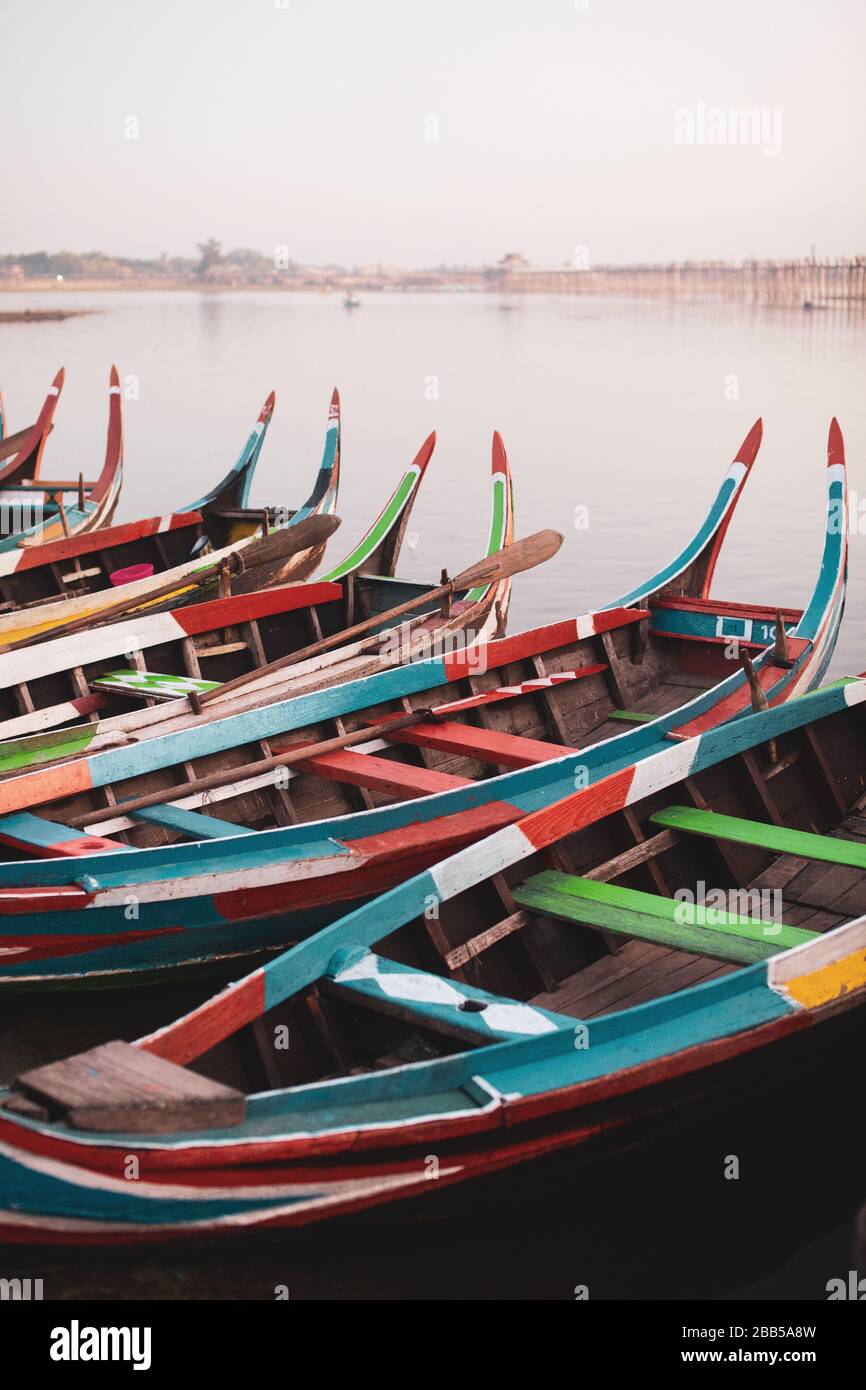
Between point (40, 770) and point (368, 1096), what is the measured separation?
2.73 metres

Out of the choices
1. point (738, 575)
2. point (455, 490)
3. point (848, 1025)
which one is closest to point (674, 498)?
point (455, 490)

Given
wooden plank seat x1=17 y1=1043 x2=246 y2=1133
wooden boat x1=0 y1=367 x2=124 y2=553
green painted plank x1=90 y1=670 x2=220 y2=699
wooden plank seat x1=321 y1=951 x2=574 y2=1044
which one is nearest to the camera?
wooden plank seat x1=17 y1=1043 x2=246 y2=1133

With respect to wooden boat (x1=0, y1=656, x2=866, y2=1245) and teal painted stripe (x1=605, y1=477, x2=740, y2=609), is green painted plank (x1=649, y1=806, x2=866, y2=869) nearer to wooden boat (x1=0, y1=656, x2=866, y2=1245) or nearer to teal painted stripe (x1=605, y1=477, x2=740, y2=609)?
wooden boat (x1=0, y1=656, x2=866, y2=1245)

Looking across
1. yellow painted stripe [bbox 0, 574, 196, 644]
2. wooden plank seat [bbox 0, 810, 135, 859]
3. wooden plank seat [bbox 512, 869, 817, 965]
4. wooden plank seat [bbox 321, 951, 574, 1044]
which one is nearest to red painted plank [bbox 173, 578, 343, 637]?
yellow painted stripe [bbox 0, 574, 196, 644]

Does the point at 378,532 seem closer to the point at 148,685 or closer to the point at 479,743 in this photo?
the point at 148,685

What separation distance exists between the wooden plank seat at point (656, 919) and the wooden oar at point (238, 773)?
5.02 feet

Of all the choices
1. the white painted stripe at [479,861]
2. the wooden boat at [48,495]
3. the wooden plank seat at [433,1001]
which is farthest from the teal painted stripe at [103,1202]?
the wooden boat at [48,495]

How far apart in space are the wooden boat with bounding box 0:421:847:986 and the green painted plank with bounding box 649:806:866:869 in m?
0.50

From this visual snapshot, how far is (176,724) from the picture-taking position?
727 cm

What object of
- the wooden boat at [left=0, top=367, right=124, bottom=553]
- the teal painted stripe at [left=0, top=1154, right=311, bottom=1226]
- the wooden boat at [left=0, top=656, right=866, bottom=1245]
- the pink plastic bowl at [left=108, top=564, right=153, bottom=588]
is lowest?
the teal painted stripe at [left=0, top=1154, right=311, bottom=1226]

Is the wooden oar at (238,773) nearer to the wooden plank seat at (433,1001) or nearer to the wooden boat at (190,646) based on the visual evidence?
the wooden boat at (190,646)

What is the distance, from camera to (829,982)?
504cm

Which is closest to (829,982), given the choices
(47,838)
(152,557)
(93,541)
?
(47,838)

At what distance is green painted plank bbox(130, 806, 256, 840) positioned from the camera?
6305mm
